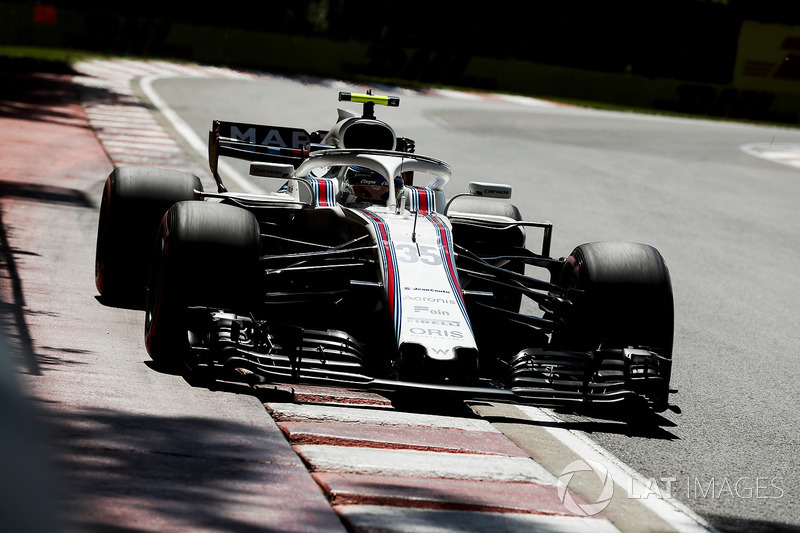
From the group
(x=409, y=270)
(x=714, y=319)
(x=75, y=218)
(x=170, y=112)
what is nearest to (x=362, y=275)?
(x=409, y=270)

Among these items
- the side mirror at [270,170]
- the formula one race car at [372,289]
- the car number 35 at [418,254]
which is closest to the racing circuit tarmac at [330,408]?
the formula one race car at [372,289]

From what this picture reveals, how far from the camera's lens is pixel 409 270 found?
5.98 meters

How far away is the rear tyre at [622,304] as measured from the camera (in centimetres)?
620

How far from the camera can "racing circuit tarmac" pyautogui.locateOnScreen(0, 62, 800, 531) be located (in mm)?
4141

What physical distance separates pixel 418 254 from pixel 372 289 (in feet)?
1.18

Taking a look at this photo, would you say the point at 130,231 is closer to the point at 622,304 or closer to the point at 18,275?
the point at 18,275

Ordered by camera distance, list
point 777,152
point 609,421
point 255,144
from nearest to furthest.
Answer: point 609,421 < point 255,144 < point 777,152

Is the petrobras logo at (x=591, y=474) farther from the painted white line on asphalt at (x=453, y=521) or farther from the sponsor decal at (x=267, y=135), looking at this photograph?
the sponsor decal at (x=267, y=135)

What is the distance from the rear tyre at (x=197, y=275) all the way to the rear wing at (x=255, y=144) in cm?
248

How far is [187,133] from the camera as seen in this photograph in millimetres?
17125

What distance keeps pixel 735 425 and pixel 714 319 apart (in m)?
3.03

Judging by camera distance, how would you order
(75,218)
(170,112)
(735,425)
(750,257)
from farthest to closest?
(170,112), (750,257), (75,218), (735,425)

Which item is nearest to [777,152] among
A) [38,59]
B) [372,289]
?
[38,59]

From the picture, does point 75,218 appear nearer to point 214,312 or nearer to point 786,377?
point 214,312
